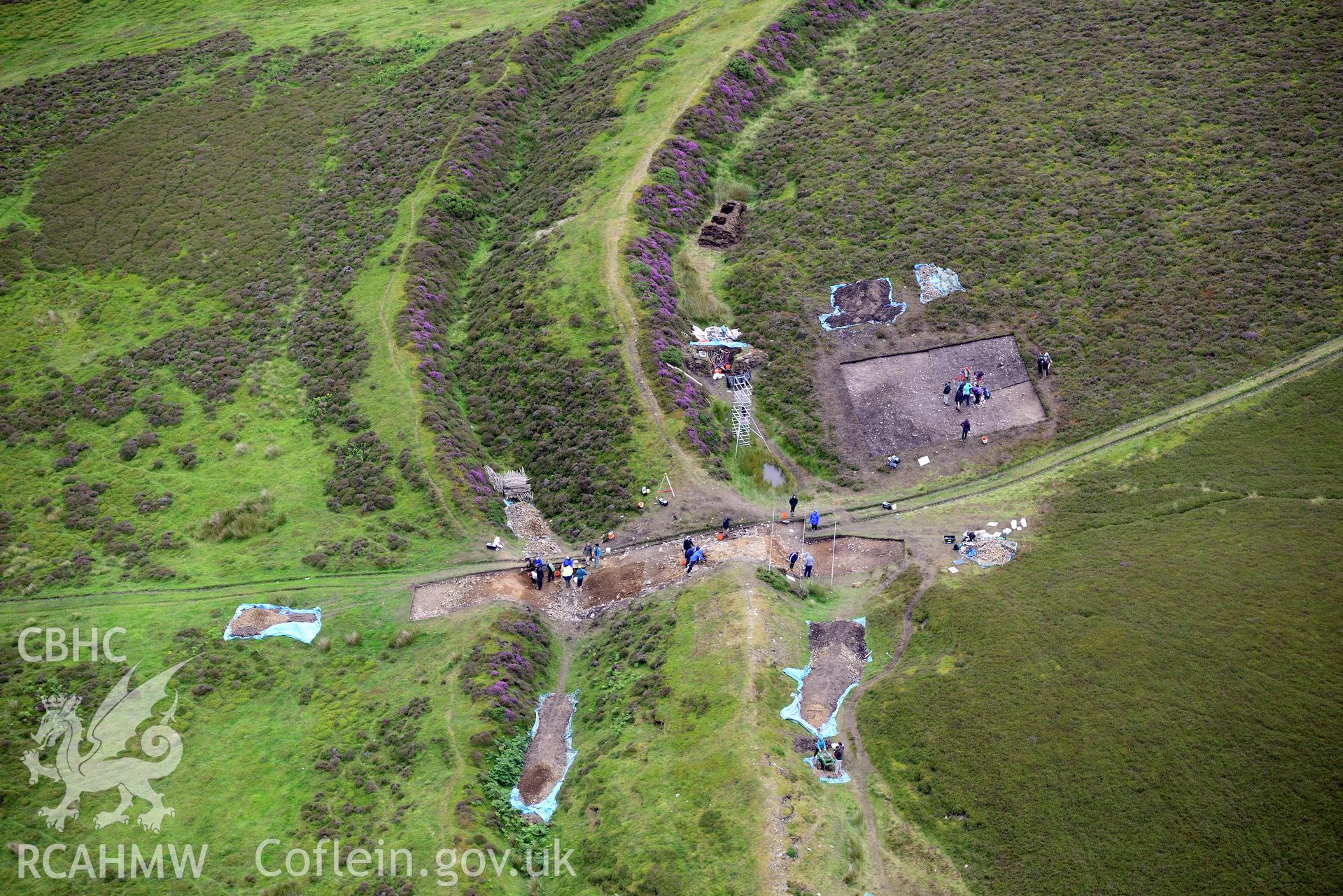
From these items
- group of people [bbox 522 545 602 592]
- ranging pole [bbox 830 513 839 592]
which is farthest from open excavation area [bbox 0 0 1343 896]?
group of people [bbox 522 545 602 592]

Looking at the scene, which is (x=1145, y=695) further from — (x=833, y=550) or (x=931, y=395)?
(x=931, y=395)

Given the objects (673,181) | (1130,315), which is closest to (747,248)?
(673,181)

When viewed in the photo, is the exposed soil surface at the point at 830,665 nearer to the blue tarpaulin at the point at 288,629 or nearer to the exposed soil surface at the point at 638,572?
the exposed soil surface at the point at 638,572

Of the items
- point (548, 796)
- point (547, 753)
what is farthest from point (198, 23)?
point (548, 796)

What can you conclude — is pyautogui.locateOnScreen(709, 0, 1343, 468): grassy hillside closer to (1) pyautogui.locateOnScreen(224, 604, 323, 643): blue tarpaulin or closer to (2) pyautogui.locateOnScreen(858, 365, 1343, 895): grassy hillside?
(2) pyautogui.locateOnScreen(858, 365, 1343, 895): grassy hillside

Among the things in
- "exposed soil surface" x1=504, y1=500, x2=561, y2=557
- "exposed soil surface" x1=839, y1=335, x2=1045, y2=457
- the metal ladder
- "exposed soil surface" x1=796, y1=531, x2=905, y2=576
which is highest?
"exposed soil surface" x1=504, y1=500, x2=561, y2=557

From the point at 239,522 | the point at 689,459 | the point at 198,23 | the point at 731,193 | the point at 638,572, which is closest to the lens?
the point at 638,572
